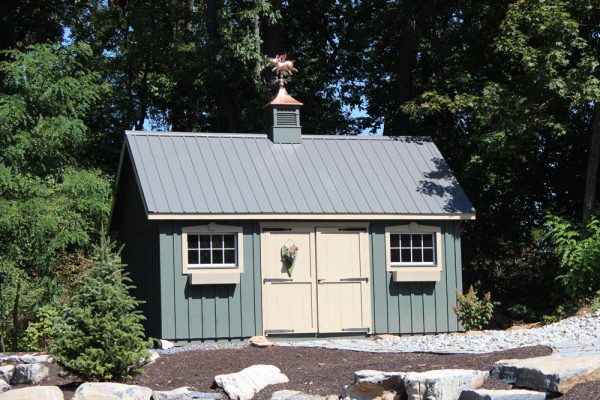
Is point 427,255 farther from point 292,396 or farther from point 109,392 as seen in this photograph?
point 109,392

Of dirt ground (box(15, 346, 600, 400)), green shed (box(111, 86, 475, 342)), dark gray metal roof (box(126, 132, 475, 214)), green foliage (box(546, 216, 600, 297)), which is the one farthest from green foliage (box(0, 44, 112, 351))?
green foliage (box(546, 216, 600, 297))

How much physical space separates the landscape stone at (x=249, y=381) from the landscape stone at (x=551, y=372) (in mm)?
2462

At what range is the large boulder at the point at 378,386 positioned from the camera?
8.46 metres

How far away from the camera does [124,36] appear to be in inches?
1088

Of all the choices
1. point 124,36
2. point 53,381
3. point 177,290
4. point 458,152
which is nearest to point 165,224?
point 177,290

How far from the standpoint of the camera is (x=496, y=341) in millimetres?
12180

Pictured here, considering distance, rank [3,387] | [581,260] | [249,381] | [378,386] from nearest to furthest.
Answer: [378,386] → [249,381] → [3,387] → [581,260]

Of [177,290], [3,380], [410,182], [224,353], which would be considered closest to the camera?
[3,380]

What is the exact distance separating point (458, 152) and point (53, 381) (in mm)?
12715

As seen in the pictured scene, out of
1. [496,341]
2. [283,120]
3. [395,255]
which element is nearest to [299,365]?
[496,341]

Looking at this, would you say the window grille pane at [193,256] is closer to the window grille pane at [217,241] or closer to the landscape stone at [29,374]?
the window grille pane at [217,241]

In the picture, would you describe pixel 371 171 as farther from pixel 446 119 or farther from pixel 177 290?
pixel 446 119

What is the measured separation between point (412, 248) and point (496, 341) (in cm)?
353

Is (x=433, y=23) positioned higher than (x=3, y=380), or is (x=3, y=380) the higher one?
(x=433, y=23)
